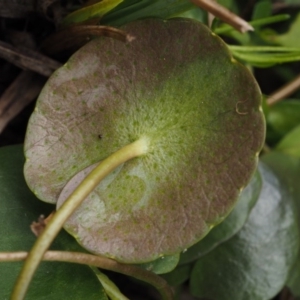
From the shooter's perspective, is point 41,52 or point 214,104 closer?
point 214,104

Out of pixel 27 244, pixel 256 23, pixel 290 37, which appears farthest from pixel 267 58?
pixel 27 244

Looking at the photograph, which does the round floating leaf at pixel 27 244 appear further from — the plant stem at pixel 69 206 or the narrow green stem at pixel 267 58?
the narrow green stem at pixel 267 58

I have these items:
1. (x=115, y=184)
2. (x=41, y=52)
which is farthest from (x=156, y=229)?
(x=41, y=52)

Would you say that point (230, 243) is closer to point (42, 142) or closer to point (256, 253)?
point (256, 253)

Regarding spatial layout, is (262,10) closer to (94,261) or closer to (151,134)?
(151,134)

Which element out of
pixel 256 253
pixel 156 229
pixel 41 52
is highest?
pixel 41 52

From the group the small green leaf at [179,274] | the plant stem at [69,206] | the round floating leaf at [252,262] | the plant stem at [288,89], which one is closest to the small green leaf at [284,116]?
the plant stem at [288,89]
